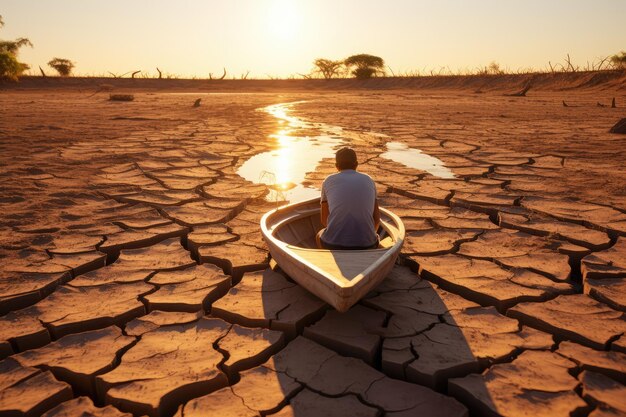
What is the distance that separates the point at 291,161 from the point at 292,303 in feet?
13.3

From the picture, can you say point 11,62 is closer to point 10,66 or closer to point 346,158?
point 10,66

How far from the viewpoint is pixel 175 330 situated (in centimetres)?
249

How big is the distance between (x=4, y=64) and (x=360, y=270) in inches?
945

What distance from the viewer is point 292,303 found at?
2.72 m

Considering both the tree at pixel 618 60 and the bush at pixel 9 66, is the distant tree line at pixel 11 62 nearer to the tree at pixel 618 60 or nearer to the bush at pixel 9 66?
the bush at pixel 9 66

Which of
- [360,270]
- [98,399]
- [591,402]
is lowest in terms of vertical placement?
[98,399]

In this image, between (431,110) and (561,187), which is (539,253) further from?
(431,110)

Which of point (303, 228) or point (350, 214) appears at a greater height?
point (350, 214)

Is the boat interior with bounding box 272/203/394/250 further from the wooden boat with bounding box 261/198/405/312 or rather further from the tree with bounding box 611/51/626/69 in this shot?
the tree with bounding box 611/51/626/69

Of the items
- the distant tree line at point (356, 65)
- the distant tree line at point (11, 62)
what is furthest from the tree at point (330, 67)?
the distant tree line at point (11, 62)

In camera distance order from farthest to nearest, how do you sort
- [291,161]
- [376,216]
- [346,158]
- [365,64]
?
[365,64]
[291,161]
[376,216]
[346,158]

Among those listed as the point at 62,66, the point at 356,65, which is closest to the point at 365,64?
the point at 356,65

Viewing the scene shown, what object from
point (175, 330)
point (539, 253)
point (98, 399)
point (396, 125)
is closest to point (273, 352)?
point (175, 330)

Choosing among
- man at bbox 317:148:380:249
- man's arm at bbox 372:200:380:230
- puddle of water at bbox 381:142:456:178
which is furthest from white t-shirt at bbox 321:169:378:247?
puddle of water at bbox 381:142:456:178
